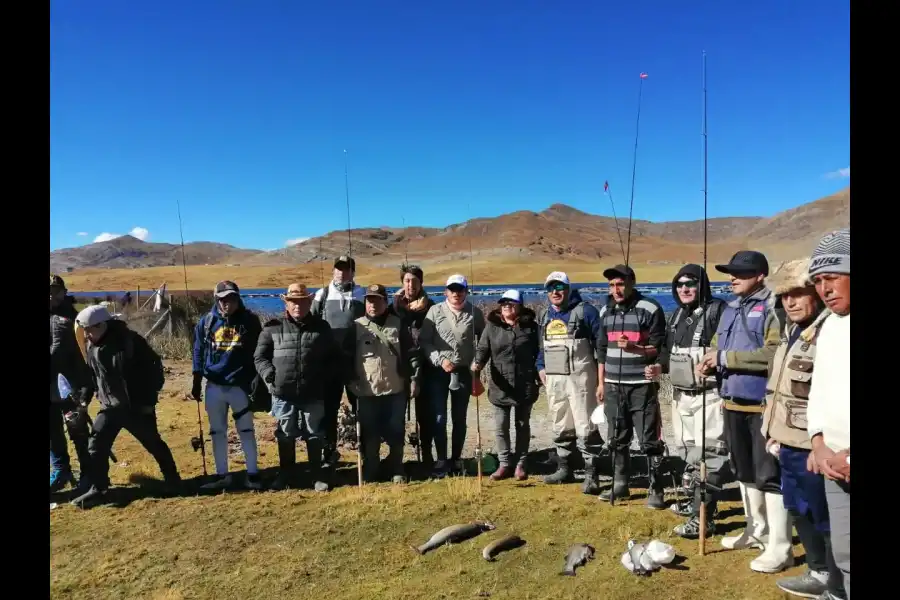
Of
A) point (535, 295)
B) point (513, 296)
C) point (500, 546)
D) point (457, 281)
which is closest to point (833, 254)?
point (500, 546)

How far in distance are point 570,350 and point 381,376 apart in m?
2.08

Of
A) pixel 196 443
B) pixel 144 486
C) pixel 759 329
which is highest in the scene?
pixel 759 329

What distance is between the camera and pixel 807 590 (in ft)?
11.7

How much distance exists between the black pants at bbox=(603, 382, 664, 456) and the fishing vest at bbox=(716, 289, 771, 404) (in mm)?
925

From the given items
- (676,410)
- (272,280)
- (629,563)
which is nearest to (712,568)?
(629,563)

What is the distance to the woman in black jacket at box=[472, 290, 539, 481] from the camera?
6086 mm

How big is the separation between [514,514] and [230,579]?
2.55 metres

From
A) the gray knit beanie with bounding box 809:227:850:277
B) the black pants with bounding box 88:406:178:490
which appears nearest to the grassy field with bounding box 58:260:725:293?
the black pants with bounding box 88:406:178:490

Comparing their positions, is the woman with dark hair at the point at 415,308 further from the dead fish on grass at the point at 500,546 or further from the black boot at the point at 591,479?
the dead fish on grass at the point at 500,546

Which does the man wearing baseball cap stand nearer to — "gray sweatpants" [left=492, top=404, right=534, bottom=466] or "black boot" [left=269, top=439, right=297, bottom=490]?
"black boot" [left=269, top=439, right=297, bottom=490]

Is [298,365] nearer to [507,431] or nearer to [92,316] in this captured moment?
[92,316]

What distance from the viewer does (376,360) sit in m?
6.05

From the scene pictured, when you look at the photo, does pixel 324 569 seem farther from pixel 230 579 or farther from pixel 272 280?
pixel 272 280

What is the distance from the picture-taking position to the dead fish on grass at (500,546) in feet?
14.5
